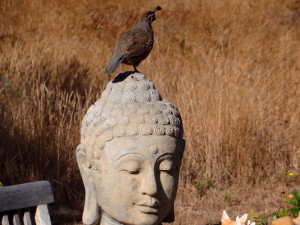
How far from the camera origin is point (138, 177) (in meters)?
2.17

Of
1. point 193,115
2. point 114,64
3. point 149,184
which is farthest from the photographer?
point 193,115

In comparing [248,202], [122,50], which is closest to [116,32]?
[248,202]

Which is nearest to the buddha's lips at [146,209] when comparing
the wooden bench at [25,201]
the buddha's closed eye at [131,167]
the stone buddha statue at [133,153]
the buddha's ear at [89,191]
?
the stone buddha statue at [133,153]

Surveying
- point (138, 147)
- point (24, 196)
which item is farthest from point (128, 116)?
point (24, 196)

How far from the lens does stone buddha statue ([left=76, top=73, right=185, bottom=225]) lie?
2.16 metres

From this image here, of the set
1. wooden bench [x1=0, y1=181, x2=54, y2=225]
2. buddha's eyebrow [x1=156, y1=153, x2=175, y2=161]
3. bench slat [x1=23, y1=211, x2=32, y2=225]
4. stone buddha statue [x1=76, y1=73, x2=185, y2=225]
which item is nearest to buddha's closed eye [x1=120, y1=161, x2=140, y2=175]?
stone buddha statue [x1=76, y1=73, x2=185, y2=225]

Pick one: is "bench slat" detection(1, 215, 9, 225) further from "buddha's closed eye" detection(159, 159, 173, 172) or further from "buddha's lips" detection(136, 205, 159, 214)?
"buddha's closed eye" detection(159, 159, 173, 172)

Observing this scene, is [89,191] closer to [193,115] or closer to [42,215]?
[42,215]

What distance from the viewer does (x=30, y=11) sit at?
27.1 feet

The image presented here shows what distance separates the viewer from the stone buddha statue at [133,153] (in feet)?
7.09

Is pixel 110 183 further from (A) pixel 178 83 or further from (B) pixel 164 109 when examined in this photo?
(A) pixel 178 83

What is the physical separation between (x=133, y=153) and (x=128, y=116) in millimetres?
168

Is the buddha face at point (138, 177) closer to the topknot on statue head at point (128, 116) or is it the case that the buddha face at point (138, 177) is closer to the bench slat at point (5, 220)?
the topknot on statue head at point (128, 116)

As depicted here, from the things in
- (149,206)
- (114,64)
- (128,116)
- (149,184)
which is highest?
(114,64)
